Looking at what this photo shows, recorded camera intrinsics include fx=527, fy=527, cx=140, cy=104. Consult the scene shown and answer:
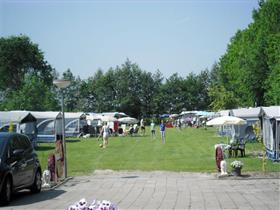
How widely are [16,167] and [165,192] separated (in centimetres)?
407

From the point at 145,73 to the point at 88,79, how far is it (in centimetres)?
1259

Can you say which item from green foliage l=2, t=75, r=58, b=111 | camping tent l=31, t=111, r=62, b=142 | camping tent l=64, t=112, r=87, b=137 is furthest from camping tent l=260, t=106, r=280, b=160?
green foliage l=2, t=75, r=58, b=111

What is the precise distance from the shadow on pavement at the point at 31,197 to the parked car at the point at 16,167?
230mm

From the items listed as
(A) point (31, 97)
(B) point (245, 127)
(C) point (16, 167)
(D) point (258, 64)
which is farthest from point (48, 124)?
(C) point (16, 167)

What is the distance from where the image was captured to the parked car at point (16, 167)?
1265cm

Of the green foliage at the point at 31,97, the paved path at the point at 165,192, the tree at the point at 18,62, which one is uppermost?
the tree at the point at 18,62

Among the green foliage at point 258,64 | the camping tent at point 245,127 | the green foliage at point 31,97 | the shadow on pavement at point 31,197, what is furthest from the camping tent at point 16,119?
the green foliage at point 31,97

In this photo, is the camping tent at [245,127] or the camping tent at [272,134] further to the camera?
the camping tent at [245,127]

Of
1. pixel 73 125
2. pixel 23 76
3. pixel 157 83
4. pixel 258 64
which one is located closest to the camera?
pixel 73 125

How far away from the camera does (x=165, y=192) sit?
14492 mm

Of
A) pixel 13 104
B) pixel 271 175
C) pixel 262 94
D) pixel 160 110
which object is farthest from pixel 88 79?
pixel 271 175

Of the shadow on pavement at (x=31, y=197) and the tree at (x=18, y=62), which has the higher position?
the tree at (x=18, y=62)

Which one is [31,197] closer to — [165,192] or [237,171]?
[165,192]

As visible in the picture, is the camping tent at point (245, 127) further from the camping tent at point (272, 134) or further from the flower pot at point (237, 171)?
the flower pot at point (237, 171)
